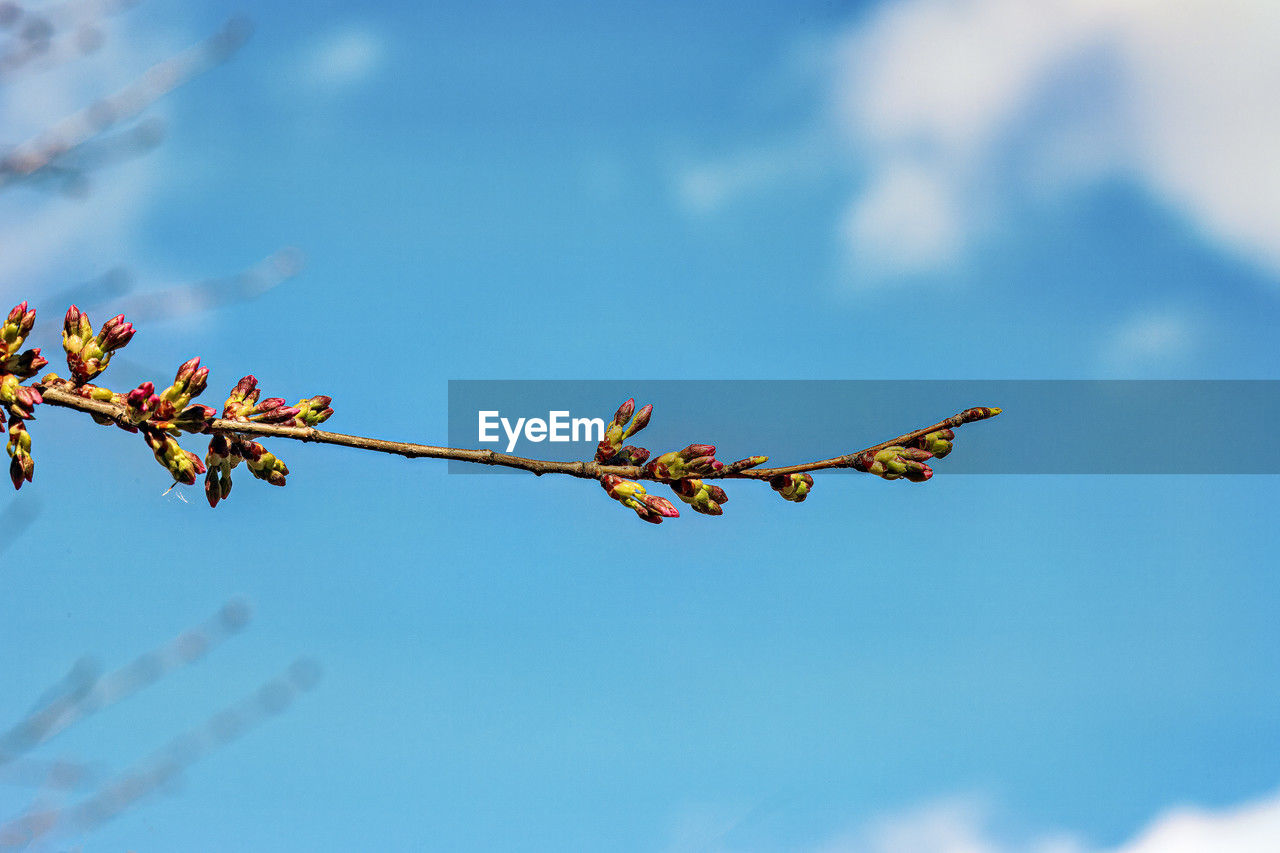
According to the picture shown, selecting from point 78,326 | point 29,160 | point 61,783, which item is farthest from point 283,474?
point 61,783

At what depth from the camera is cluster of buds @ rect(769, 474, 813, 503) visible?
108 inches

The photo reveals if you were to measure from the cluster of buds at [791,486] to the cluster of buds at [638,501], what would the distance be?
283 millimetres

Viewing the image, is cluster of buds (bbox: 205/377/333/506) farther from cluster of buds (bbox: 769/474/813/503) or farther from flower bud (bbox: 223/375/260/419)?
cluster of buds (bbox: 769/474/813/503)

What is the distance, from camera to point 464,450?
2.48 metres

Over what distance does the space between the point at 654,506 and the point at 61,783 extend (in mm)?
3203

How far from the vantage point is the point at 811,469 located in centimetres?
274

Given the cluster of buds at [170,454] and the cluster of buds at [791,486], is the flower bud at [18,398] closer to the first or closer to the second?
the cluster of buds at [170,454]

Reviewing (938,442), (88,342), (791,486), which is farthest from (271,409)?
(938,442)

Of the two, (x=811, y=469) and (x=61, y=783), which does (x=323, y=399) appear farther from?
(x=61, y=783)

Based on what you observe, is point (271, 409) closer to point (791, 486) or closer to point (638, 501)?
point (638, 501)

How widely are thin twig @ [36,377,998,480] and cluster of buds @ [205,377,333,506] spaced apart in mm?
116

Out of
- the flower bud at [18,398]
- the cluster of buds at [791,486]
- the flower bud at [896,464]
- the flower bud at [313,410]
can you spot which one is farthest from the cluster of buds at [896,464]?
the flower bud at [18,398]

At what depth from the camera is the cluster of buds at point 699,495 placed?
2736 millimetres

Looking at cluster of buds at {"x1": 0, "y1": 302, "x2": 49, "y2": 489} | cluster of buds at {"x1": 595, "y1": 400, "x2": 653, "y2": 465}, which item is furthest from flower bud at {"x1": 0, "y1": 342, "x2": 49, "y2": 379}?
cluster of buds at {"x1": 595, "y1": 400, "x2": 653, "y2": 465}
